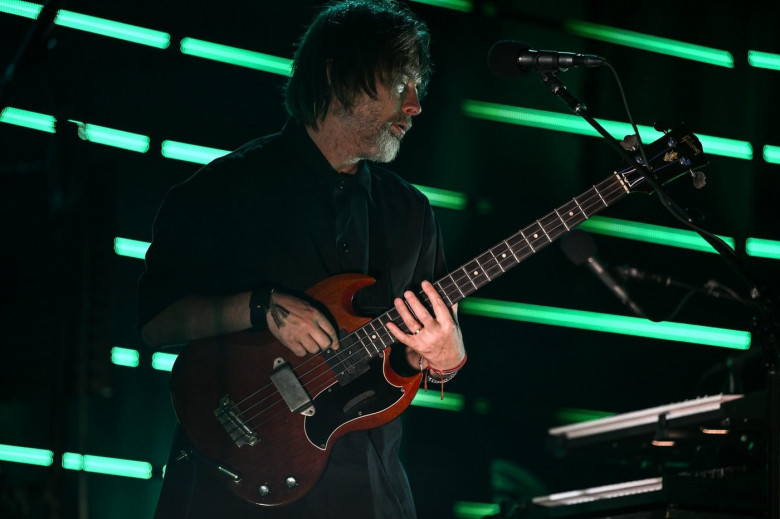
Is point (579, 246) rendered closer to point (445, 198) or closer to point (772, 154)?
point (445, 198)

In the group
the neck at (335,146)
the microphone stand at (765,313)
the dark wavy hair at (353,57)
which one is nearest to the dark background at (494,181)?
the dark wavy hair at (353,57)

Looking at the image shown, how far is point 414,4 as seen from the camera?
12.8ft

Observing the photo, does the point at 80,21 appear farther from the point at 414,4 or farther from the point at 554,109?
the point at 554,109

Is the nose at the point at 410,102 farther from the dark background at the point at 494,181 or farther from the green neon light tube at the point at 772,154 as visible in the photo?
the green neon light tube at the point at 772,154

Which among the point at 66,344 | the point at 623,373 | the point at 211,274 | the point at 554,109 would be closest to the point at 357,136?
the point at 211,274

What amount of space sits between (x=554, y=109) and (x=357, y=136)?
136 cm

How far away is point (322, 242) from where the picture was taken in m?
2.97

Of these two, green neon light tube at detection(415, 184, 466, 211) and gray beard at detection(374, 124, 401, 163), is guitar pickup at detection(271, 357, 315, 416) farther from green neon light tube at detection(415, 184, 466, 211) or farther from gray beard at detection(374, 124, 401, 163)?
green neon light tube at detection(415, 184, 466, 211)

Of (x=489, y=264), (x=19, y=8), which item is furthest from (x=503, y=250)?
(x=19, y=8)

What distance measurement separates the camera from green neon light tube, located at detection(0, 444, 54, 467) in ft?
11.2

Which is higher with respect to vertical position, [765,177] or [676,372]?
[765,177]

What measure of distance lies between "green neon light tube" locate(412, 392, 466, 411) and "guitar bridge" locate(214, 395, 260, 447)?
1.29 metres

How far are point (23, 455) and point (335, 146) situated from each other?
177cm

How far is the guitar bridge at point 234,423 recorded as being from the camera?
2670 millimetres
